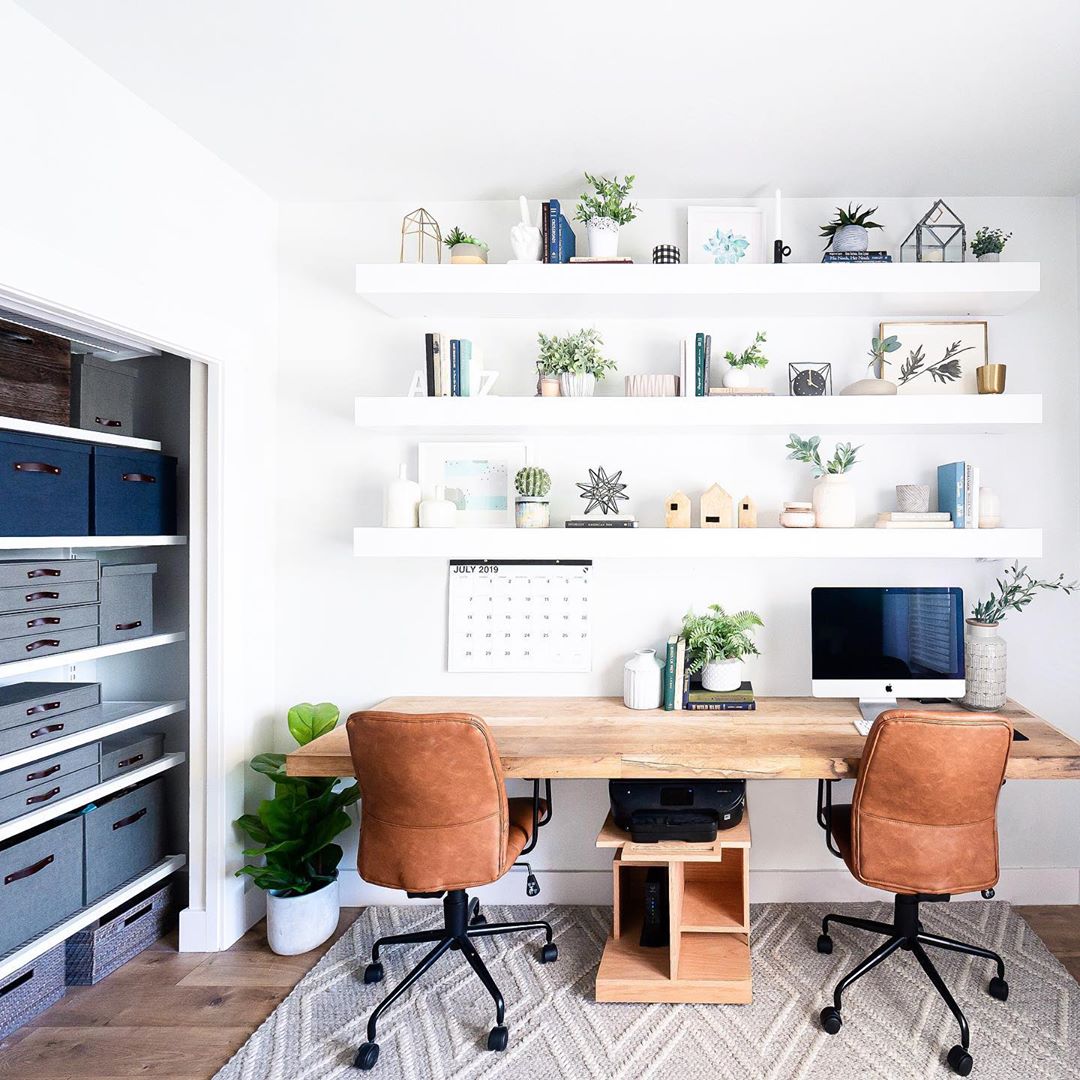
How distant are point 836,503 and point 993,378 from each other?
685 mm

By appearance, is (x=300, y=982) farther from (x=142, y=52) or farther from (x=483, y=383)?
(x=142, y=52)

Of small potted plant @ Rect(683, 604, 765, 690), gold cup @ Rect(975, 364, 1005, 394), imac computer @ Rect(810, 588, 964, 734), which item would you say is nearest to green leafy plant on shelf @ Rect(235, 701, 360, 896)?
small potted plant @ Rect(683, 604, 765, 690)

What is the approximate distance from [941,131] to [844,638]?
168cm

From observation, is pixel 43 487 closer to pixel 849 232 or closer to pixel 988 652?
pixel 849 232

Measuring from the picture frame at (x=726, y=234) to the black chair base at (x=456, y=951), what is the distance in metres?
2.40

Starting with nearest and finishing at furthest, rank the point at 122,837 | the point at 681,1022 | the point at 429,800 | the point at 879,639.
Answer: the point at 429,800, the point at 681,1022, the point at 122,837, the point at 879,639

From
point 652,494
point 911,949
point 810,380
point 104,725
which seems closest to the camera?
point 911,949

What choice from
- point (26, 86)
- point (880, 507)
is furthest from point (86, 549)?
point (880, 507)

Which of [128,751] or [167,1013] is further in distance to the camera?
[128,751]

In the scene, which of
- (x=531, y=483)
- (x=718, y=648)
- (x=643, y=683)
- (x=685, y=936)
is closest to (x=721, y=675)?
(x=718, y=648)

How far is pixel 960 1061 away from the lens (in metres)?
1.92

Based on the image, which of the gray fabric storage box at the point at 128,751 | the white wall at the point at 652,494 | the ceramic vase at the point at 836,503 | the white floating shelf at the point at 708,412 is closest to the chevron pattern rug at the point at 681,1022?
the white wall at the point at 652,494

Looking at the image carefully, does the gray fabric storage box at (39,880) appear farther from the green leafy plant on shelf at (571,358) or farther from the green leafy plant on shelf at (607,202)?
the green leafy plant on shelf at (607,202)

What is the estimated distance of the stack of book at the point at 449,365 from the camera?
102 inches
